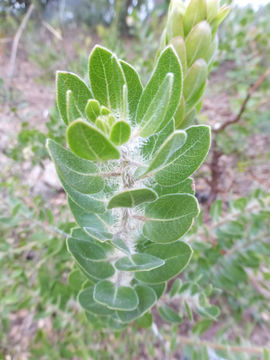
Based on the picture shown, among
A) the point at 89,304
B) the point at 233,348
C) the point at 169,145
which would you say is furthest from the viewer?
the point at 233,348

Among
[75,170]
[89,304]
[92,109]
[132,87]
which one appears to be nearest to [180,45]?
[132,87]

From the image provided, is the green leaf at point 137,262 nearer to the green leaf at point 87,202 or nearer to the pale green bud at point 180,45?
the green leaf at point 87,202

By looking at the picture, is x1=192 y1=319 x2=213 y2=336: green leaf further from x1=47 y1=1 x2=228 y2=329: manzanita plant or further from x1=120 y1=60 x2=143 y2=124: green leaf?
x1=120 y1=60 x2=143 y2=124: green leaf

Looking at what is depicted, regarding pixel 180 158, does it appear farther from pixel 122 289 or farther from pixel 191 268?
pixel 191 268

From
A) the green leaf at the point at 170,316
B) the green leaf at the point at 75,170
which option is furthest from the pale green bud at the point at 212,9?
the green leaf at the point at 170,316

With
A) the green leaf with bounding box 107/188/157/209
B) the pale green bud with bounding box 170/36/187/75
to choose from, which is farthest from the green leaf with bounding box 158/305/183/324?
the pale green bud with bounding box 170/36/187/75

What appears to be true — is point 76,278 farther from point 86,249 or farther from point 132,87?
point 132,87
